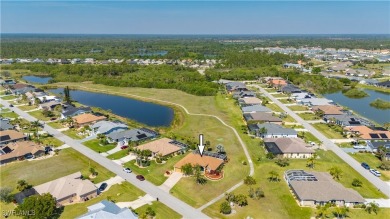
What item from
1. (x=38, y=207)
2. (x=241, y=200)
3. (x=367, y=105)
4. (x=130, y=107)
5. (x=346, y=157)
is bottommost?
(x=367, y=105)

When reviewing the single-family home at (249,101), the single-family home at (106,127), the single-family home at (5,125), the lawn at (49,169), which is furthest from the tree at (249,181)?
the single-family home at (5,125)

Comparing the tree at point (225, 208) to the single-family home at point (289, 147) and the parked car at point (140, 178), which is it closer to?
the parked car at point (140, 178)

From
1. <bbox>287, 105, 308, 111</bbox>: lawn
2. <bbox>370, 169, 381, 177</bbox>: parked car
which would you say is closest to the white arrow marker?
<bbox>370, 169, 381, 177</bbox>: parked car

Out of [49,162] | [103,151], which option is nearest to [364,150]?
[103,151]

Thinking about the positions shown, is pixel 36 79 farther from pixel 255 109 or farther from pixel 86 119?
pixel 255 109

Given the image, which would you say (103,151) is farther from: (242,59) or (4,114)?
(242,59)

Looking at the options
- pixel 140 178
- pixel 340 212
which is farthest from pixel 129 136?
pixel 340 212

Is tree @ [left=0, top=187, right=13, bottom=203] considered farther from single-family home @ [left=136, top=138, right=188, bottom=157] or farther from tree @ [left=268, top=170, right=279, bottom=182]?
tree @ [left=268, top=170, right=279, bottom=182]
